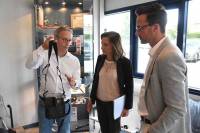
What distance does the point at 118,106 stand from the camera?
1.88m

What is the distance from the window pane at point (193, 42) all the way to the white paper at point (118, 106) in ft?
3.64

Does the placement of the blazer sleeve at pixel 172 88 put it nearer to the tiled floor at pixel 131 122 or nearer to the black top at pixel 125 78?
the black top at pixel 125 78

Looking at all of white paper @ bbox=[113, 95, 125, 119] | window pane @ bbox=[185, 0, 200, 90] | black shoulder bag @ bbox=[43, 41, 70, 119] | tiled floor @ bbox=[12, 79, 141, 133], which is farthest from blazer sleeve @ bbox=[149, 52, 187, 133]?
tiled floor @ bbox=[12, 79, 141, 133]

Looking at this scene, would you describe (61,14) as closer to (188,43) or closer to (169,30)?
(169,30)

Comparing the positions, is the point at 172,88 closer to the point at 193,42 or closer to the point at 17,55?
the point at 193,42

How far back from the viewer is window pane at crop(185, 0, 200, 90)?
8.18 ft

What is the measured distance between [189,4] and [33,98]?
255 centimetres

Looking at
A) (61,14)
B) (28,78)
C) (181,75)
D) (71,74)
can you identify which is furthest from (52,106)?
(61,14)

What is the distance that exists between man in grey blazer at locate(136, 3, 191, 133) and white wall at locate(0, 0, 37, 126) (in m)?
2.30

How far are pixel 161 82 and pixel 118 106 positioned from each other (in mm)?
858

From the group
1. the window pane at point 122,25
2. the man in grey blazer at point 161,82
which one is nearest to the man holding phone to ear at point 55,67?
the man in grey blazer at point 161,82

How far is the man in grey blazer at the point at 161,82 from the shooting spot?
1.03 meters

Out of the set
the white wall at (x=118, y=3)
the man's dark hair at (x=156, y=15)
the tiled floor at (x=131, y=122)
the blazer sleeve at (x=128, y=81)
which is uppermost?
→ the white wall at (x=118, y=3)

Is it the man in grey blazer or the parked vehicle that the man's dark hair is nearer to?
the man in grey blazer
